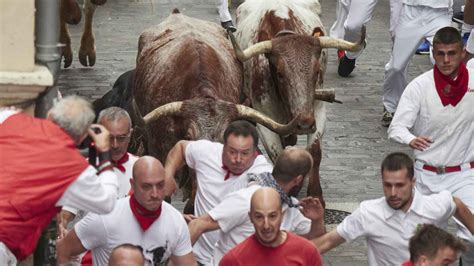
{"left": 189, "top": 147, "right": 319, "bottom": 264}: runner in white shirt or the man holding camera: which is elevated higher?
the man holding camera

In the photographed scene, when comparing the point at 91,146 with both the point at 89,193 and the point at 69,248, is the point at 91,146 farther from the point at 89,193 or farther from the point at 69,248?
the point at 69,248

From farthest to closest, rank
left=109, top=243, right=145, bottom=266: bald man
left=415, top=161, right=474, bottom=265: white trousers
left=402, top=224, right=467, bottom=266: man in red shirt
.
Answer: left=415, top=161, right=474, bottom=265: white trousers < left=109, top=243, right=145, bottom=266: bald man < left=402, top=224, right=467, bottom=266: man in red shirt

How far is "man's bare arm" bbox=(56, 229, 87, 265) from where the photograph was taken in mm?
9227

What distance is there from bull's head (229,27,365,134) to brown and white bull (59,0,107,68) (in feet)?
16.3

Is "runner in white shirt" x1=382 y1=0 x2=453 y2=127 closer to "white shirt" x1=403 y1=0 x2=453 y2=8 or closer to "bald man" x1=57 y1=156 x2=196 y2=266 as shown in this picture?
"white shirt" x1=403 y1=0 x2=453 y2=8

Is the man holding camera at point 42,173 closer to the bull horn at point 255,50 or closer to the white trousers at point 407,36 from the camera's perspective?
the bull horn at point 255,50

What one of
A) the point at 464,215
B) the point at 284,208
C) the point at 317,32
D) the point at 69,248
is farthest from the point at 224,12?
the point at 69,248

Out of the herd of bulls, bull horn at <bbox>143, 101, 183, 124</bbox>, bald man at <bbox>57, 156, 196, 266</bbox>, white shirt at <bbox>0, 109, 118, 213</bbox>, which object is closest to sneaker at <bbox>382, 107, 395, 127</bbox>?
the herd of bulls

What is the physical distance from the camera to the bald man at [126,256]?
27.5ft

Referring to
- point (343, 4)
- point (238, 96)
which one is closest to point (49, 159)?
point (238, 96)

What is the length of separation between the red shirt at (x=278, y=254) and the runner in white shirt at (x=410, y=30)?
7.23 m

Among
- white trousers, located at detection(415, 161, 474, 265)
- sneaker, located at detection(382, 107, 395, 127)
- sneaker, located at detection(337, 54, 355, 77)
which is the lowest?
sneaker, located at detection(337, 54, 355, 77)

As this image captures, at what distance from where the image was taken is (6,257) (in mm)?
8000

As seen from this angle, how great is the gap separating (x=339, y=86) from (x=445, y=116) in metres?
6.63
